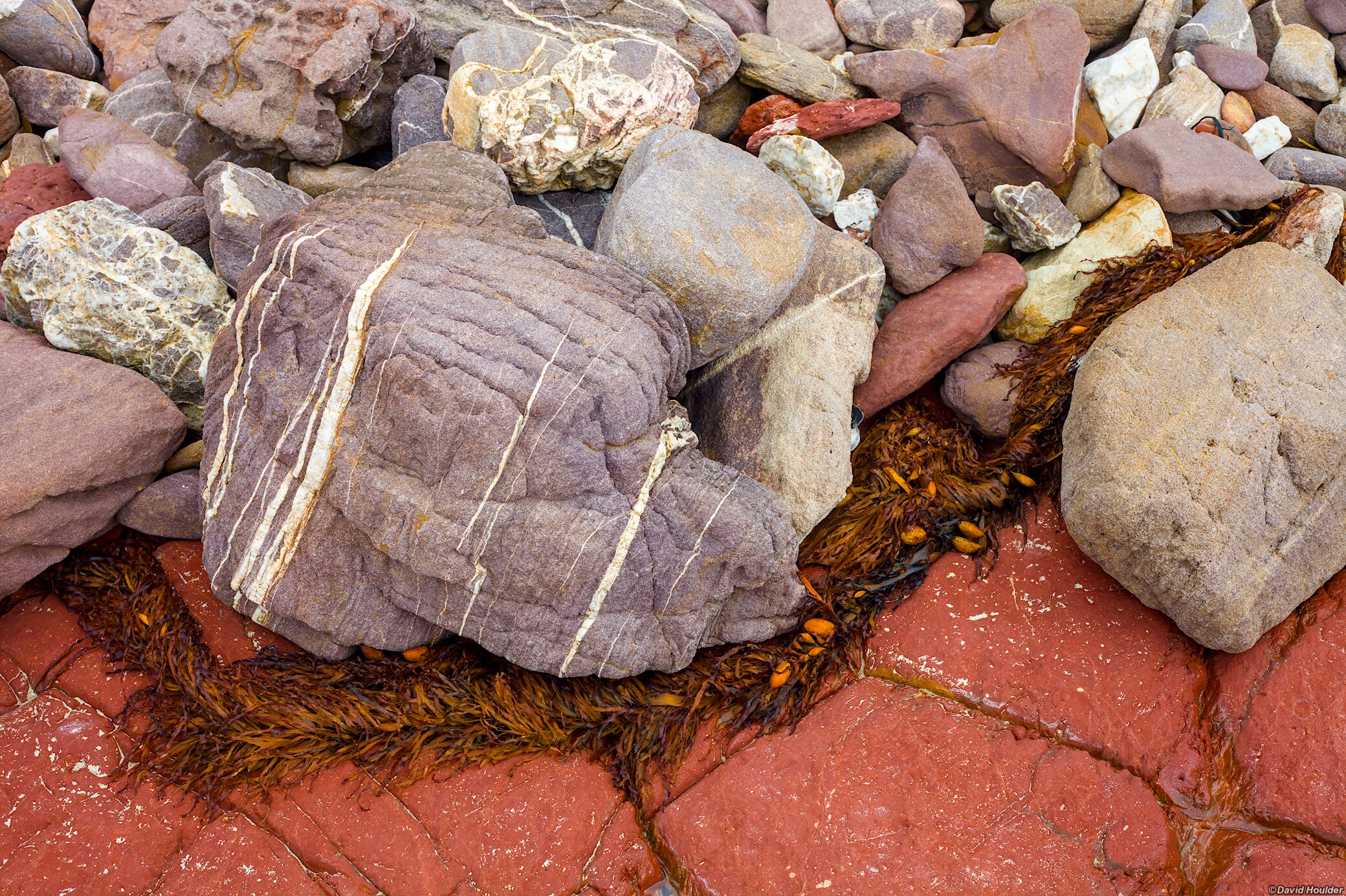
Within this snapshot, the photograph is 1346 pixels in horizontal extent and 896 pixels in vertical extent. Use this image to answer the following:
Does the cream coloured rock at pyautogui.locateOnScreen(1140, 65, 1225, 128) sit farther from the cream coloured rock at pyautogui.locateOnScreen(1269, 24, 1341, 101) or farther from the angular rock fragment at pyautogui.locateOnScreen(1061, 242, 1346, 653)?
the angular rock fragment at pyautogui.locateOnScreen(1061, 242, 1346, 653)

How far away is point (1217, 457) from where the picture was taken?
3.27m

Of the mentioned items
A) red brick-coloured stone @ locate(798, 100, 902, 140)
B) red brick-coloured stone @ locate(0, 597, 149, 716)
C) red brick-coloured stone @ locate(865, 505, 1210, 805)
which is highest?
red brick-coloured stone @ locate(798, 100, 902, 140)

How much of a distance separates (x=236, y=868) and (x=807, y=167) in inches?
161

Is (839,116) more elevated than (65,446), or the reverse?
(839,116)

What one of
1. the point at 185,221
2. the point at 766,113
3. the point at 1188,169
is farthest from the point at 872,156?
the point at 185,221

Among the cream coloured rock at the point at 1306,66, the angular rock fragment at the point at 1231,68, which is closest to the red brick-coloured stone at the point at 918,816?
the angular rock fragment at the point at 1231,68

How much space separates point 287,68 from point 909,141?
3.36m

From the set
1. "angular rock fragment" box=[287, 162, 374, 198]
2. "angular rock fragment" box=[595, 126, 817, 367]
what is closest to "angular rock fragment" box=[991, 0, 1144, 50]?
"angular rock fragment" box=[595, 126, 817, 367]

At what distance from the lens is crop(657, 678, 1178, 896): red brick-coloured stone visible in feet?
9.92

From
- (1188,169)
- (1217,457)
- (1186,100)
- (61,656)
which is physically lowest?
(61,656)

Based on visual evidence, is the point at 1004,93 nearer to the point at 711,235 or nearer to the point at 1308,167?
the point at 1308,167

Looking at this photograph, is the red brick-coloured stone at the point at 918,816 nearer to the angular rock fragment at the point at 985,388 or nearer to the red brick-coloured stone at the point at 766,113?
the angular rock fragment at the point at 985,388

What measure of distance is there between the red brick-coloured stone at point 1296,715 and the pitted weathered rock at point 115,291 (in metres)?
4.75

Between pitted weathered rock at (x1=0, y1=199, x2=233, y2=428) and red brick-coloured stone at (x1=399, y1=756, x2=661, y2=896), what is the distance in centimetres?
233
